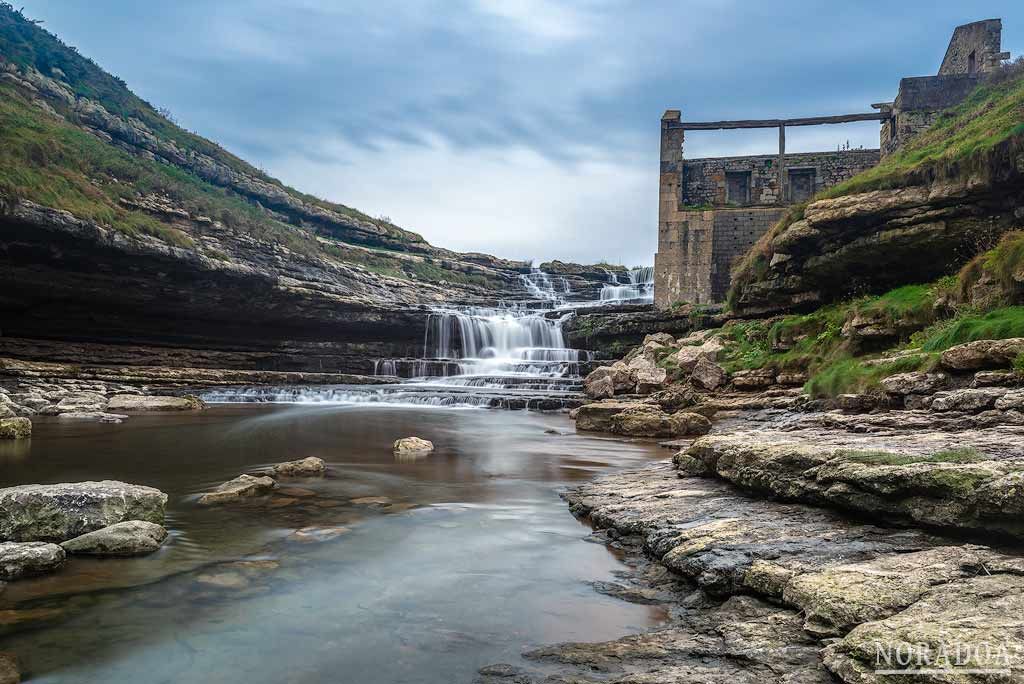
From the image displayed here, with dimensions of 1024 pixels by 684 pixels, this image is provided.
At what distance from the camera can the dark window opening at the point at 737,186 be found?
30.0m

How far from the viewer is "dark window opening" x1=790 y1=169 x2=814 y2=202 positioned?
29266 mm

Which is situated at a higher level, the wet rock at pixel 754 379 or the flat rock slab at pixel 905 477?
the wet rock at pixel 754 379

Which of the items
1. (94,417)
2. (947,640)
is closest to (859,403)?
(947,640)

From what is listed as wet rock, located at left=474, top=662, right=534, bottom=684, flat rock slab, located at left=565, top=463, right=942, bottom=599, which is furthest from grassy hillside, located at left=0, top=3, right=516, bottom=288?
wet rock, located at left=474, top=662, right=534, bottom=684

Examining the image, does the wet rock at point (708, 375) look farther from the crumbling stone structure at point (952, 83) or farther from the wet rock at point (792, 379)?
the crumbling stone structure at point (952, 83)

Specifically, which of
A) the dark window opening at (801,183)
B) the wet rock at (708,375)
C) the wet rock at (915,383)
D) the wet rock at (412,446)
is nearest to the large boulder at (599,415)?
the wet rock at (708,375)

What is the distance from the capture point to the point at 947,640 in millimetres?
2205

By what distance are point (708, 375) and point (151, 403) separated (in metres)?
16.2

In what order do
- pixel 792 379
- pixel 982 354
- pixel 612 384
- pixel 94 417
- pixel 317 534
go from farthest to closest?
pixel 612 384
pixel 94 417
pixel 792 379
pixel 982 354
pixel 317 534

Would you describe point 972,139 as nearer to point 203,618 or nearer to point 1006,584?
point 1006,584

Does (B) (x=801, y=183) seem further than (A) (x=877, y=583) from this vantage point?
Yes

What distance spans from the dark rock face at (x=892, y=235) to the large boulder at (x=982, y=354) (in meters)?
5.93

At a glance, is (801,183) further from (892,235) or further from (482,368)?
(482,368)

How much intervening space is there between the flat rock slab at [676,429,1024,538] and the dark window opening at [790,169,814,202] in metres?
27.4
